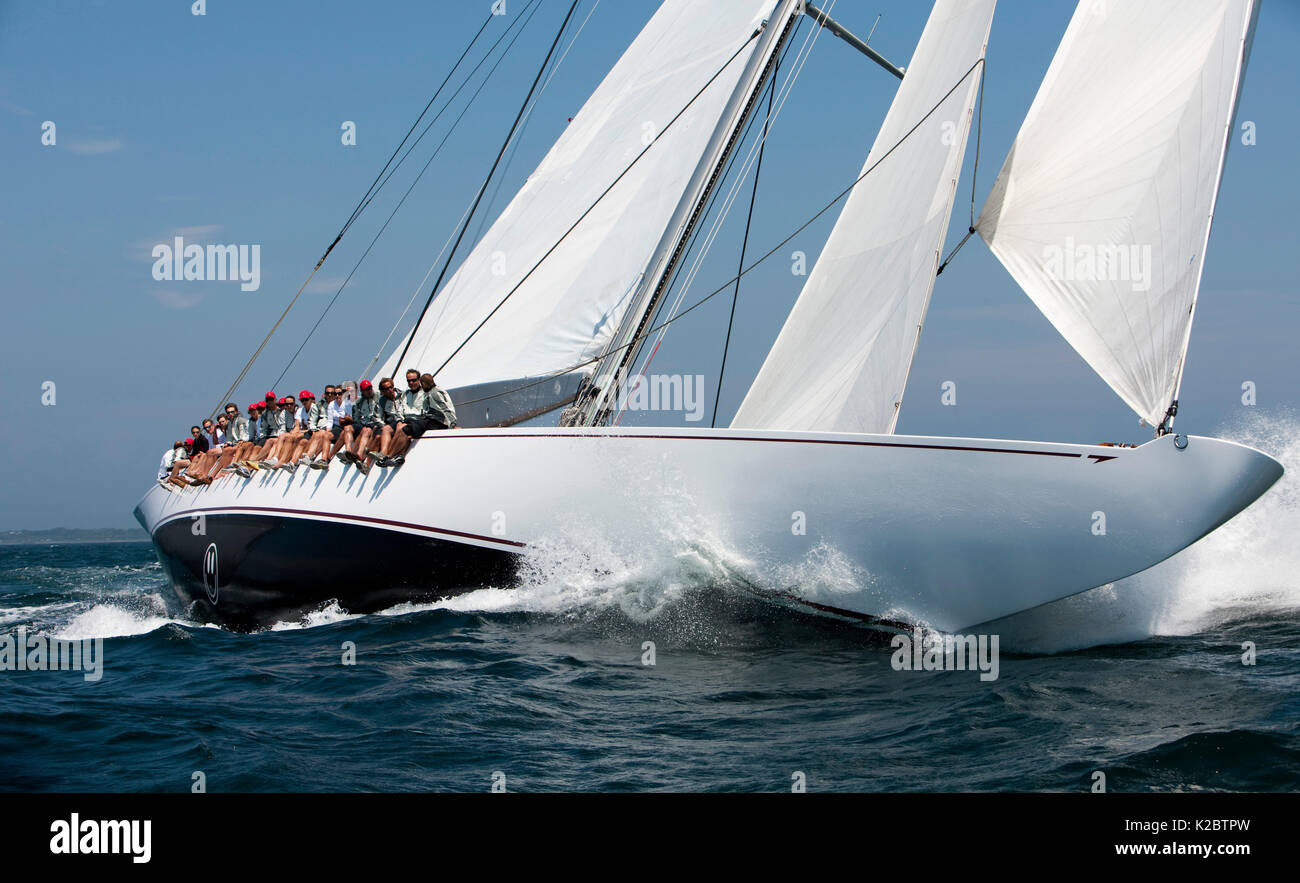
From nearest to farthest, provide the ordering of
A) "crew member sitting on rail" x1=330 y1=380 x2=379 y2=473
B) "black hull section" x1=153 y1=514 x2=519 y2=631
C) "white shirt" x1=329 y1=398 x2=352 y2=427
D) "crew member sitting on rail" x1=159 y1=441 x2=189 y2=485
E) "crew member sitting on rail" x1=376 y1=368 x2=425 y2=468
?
"black hull section" x1=153 y1=514 x2=519 y2=631, "crew member sitting on rail" x1=376 y1=368 x2=425 y2=468, "crew member sitting on rail" x1=330 y1=380 x2=379 y2=473, "white shirt" x1=329 y1=398 x2=352 y2=427, "crew member sitting on rail" x1=159 y1=441 x2=189 y2=485

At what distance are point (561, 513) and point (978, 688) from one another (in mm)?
3962

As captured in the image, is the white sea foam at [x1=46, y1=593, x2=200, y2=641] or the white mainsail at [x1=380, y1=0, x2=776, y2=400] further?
the white sea foam at [x1=46, y1=593, x2=200, y2=641]

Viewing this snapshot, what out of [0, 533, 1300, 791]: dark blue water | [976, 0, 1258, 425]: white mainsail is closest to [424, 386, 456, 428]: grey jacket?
[0, 533, 1300, 791]: dark blue water

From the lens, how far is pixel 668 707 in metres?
6.54

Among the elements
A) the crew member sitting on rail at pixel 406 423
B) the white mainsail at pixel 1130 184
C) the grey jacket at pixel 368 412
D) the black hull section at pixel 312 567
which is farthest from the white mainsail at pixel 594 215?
the white mainsail at pixel 1130 184

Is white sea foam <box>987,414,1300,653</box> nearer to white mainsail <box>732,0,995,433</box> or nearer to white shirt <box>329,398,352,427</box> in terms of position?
white mainsail <box>732,0,995,433</box>

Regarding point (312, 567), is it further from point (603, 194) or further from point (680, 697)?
point (680, 697)

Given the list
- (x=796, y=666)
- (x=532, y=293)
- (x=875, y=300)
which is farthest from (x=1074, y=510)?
(x=532, y=293)

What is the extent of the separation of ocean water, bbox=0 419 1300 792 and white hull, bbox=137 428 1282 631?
31 cm

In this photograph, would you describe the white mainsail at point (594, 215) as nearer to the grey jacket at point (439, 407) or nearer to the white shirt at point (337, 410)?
the grey jacket at point (439, 407)

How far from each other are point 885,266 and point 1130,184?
2.64 m

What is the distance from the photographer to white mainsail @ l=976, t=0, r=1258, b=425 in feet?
24.8
